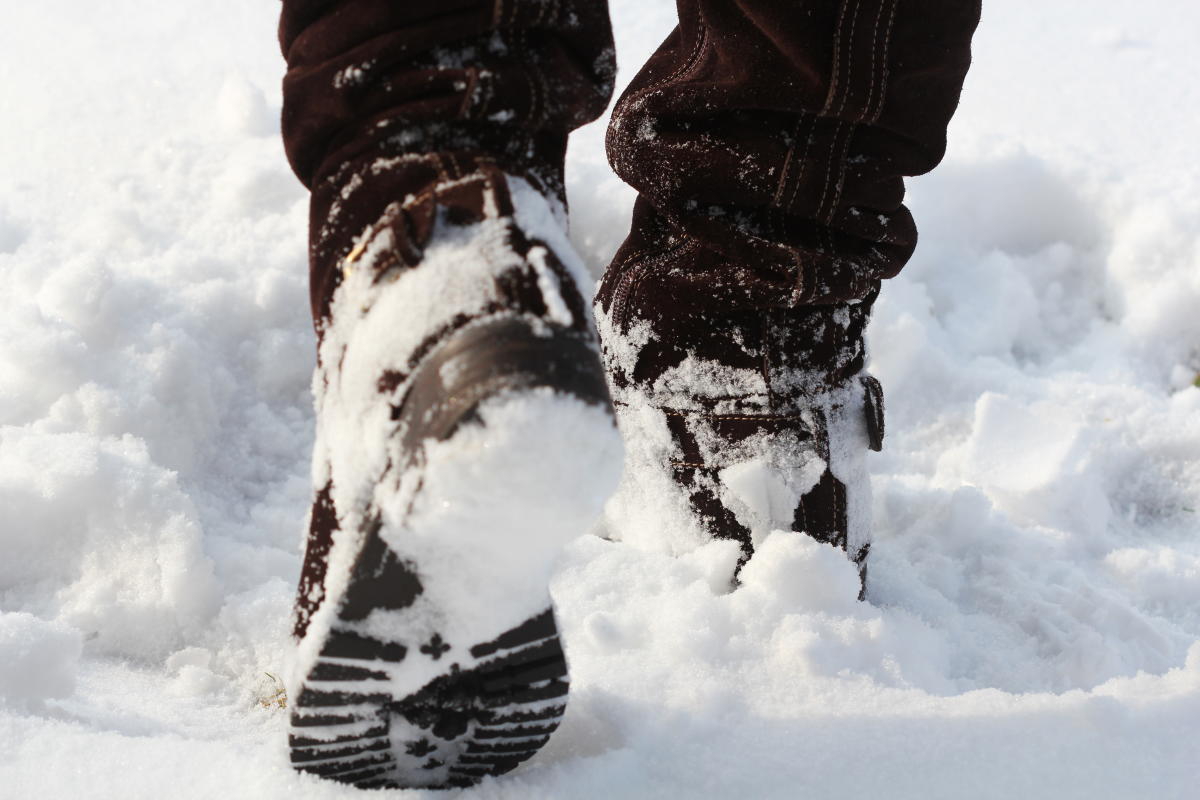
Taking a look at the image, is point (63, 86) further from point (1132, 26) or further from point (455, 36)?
point (1132, 26)

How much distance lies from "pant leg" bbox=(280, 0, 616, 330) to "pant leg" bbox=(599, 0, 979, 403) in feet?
1.08

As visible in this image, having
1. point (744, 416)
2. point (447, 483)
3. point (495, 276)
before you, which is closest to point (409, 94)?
point (495, 276)

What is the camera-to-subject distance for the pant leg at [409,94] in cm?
75

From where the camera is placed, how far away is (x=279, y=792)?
792 mm

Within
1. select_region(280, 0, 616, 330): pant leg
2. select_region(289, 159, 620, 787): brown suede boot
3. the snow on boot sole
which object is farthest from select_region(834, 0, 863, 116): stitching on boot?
the snow on boot sole

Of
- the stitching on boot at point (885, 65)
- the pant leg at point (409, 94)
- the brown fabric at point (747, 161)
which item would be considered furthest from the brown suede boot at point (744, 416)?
the pant leg at point (409, 94)

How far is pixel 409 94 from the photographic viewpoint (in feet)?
2.49

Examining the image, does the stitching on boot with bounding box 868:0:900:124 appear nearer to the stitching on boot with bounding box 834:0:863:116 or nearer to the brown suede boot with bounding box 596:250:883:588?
the stitching on boot with bounding box 834:0:863:116

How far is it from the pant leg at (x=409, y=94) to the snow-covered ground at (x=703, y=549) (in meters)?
0.44

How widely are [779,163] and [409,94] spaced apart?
0.48 metres

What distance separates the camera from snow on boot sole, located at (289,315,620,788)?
62 cm

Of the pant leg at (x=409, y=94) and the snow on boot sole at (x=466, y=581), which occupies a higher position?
the pant leg at (x=409, y=94)

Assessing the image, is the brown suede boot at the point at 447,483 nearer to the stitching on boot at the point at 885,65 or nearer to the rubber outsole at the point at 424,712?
the rubber outsole at the point at 424,712

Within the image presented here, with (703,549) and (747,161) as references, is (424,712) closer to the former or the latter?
(703,549)
